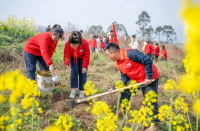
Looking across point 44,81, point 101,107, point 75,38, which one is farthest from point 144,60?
point 44,81

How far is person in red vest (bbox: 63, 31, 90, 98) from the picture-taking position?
117 inches

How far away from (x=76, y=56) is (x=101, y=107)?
1869 mm

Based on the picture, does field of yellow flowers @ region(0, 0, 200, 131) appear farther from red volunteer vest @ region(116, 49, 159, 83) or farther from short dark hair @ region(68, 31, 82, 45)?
short dark hair @ region(68, 31, 82, 45)

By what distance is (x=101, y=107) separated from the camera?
152 centimetres

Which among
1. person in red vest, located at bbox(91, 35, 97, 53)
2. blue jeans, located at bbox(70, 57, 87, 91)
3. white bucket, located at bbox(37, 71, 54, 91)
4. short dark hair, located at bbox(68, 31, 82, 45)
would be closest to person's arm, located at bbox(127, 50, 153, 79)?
short dark hair, located at bbox(68, 31, 82, 45)

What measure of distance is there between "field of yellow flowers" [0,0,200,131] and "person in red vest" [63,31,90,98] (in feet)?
1.52

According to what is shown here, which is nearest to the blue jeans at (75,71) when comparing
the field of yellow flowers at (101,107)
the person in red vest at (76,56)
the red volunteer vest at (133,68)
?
the person in red vest at (76,56)

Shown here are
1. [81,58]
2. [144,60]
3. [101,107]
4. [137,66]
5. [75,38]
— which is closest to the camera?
[101,107]

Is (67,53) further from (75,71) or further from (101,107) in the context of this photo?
(101,107)

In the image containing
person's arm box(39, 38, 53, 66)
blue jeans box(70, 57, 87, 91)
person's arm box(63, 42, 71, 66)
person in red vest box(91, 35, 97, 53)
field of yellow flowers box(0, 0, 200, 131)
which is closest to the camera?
field of yellow flowers box(0, 0, 200, 131)

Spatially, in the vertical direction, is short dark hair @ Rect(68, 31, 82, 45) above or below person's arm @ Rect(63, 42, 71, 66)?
above

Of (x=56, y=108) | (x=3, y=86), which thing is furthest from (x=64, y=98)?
(x=3, y=86)

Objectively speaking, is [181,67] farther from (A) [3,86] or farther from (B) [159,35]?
(B) [159,35]

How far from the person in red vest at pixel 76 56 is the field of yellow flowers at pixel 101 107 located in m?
0.46
